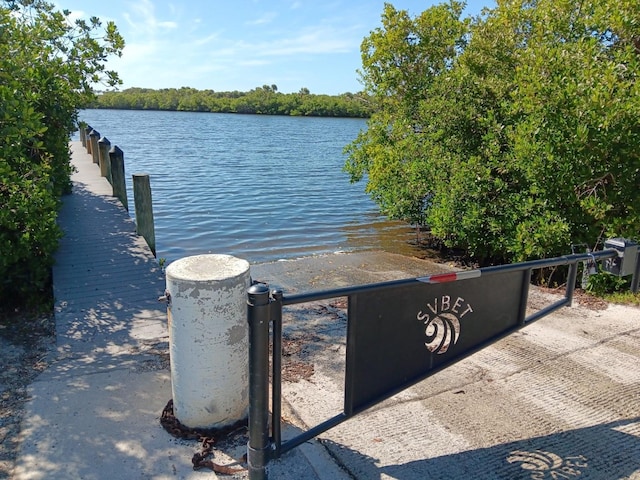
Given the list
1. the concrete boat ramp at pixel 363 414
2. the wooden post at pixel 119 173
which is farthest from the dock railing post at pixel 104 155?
the concrete boat ramp at pixel 363 414

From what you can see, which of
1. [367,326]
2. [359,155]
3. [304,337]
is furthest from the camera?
[359,155]

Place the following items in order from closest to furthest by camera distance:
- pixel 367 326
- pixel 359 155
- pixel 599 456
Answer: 1. pixel 367 326
2. pixel 599 456
3. pixel 359 155

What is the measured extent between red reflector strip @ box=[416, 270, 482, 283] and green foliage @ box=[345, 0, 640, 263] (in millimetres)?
4390

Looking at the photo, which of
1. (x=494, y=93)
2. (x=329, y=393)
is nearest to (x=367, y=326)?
(x=329, y=393)

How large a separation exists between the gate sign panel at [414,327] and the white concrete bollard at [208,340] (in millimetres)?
792

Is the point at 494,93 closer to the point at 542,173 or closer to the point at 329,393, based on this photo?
the point at 542,173

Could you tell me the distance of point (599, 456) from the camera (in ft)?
10.4

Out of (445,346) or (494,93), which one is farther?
(494,93)

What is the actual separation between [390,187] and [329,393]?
328 inches

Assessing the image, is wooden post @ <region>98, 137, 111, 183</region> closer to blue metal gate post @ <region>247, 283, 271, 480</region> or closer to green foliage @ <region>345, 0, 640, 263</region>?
green foliage @ <region>345, 0, 640, 263</region>

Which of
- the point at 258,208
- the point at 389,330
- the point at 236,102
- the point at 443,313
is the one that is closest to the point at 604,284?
the point at 443,313

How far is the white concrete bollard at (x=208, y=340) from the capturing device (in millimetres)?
2975

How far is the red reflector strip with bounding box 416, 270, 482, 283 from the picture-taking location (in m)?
2.74

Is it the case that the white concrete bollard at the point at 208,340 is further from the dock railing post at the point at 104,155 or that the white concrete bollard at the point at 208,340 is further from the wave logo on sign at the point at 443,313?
the dock railing post at the point at 104,155
